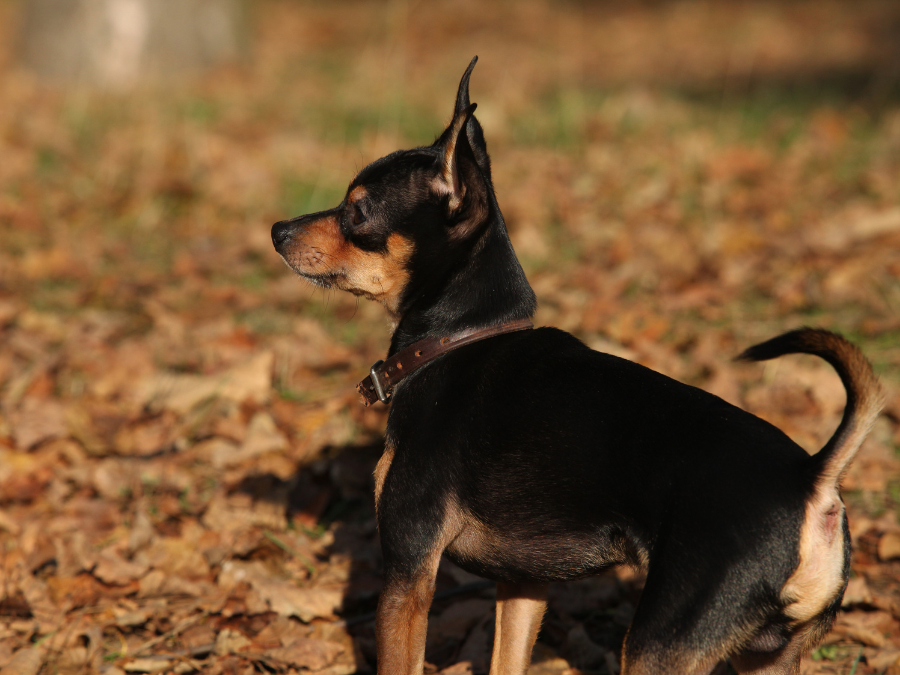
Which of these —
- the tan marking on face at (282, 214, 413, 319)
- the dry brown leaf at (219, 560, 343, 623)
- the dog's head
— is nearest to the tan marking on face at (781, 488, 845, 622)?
the dog's head

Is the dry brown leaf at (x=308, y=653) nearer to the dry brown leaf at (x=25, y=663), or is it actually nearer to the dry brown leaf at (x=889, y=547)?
the dry brown leaf at (x=25, y=663)

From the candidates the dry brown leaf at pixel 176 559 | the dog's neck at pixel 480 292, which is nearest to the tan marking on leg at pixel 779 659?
the dog's neck at pixel 480 292

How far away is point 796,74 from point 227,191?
28.7 ft

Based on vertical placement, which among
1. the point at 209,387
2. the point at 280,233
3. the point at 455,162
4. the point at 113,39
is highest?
the point at 113,39

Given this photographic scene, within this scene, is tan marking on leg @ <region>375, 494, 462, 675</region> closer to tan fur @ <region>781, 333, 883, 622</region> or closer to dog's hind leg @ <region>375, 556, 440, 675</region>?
dog's hind leg @ <region>375, 556, 440, 675</region>

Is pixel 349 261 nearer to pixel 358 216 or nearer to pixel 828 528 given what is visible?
pixel 358 216

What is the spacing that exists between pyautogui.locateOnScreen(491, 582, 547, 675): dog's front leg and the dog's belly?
0.97ft

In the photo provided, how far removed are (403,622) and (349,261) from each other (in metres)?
1.30

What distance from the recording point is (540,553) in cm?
264

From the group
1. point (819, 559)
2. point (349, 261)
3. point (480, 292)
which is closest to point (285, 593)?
point (349, 261)

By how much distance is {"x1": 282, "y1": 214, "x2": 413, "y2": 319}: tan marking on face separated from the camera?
3150 mm

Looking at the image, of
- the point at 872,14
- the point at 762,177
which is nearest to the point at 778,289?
the point at 762,177

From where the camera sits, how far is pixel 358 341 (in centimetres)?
586

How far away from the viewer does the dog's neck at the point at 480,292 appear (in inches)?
119
